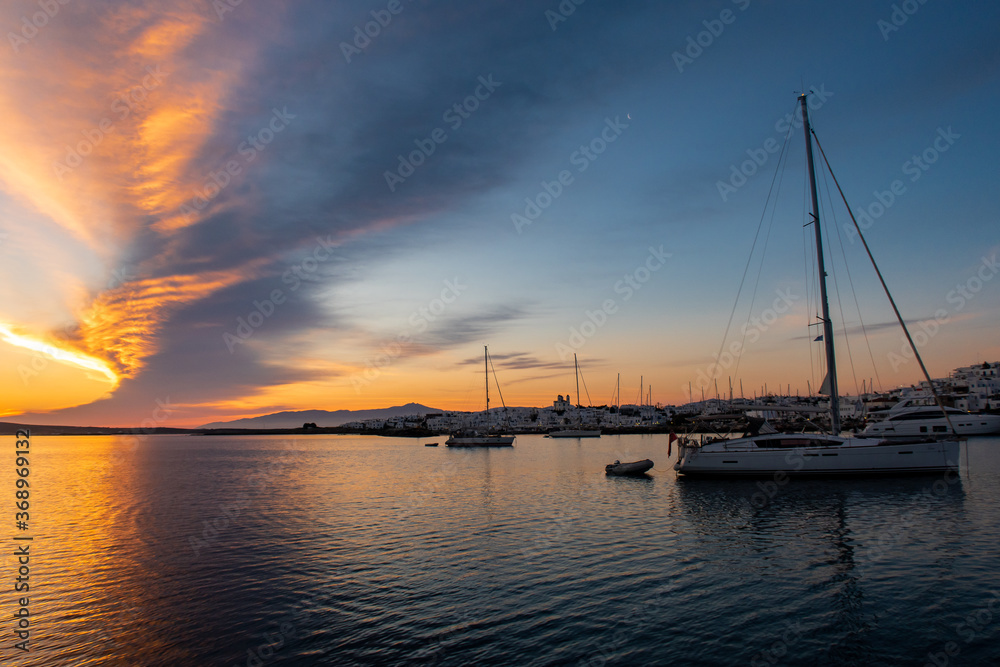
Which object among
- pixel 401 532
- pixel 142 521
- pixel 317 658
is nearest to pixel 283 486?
pixel 142 521

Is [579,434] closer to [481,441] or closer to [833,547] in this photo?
[481,441]

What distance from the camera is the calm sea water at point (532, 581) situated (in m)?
13.1

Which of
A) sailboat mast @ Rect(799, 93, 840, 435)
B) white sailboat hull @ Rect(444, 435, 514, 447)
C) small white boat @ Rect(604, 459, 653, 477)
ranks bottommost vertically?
small white boat @ Rect(604, 459, 653, 477)

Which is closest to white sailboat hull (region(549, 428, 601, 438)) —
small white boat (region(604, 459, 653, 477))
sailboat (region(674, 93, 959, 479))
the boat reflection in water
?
small white boat (region(604, 459, 653, 477))

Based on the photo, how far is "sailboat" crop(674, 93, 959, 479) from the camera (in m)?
37.9

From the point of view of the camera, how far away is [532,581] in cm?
1827

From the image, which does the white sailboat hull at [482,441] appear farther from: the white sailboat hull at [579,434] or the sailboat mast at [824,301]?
the sailboat mast at [824,301]

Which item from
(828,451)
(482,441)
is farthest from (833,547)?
(482,441)

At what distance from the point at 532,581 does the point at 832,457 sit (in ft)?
103

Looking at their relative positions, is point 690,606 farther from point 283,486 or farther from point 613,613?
point 283,486

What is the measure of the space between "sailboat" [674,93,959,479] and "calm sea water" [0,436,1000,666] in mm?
1901

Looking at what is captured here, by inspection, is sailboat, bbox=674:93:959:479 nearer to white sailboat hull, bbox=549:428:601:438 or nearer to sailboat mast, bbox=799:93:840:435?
sailboat mast, bbox=799:93:840:435

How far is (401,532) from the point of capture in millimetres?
27031

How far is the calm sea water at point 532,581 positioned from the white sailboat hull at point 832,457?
175 cm
